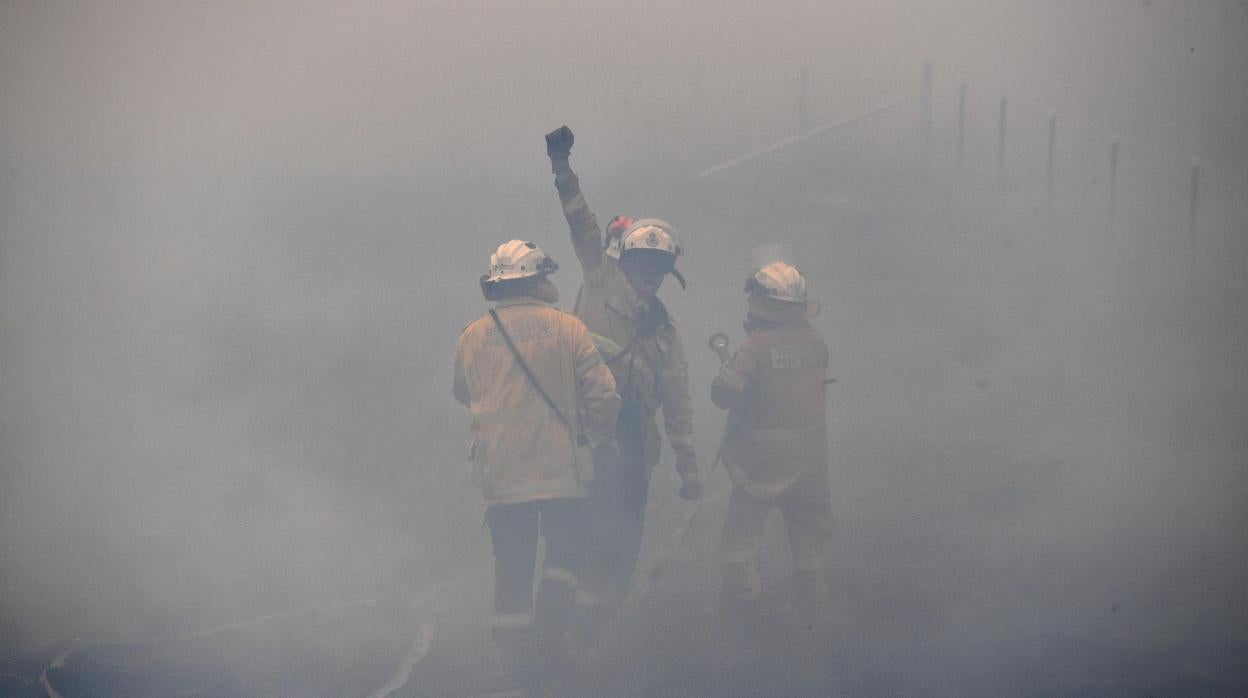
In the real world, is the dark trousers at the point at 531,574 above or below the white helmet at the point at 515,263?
below

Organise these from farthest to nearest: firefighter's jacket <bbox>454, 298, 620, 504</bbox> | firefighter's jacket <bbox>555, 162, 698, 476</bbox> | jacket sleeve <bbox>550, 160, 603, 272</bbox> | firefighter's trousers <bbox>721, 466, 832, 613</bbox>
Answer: firefighter's trousers <bbox>721, 466, 832, 613</bbox> < firefighter's jacket <bbox>555, 162, 698, 476</bbox> < jacket sleeve <bbox>550, 160, 603, 272</bbox> < firefighter's jacket <bbox>454, 298, 620, 504</bbox>

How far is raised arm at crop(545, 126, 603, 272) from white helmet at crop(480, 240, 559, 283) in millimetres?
264

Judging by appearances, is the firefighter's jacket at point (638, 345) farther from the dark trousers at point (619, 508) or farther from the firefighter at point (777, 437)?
the firefighter at point (777, 437)

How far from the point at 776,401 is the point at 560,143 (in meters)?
1.81

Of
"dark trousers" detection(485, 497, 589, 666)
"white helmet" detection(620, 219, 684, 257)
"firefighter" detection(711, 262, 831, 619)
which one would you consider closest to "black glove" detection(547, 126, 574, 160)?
"white helmet" detection(620, 219, 684, 257)

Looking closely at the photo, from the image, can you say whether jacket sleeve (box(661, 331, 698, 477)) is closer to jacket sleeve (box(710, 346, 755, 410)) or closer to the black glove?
jacket sleeve (box(710, 346, 755, 410))

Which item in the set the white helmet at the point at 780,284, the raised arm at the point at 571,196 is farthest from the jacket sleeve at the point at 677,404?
the raised arm at the point at 571,196

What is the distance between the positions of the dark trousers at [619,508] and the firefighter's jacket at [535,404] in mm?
348

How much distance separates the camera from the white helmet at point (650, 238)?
19.7 ft

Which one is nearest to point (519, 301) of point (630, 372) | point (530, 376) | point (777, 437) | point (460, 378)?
point (530, 376)

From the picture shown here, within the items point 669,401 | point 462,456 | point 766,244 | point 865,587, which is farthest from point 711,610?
point 766,244

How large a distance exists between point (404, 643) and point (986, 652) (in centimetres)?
310

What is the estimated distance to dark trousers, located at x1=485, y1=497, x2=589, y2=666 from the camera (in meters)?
5.61

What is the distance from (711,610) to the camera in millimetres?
6980
